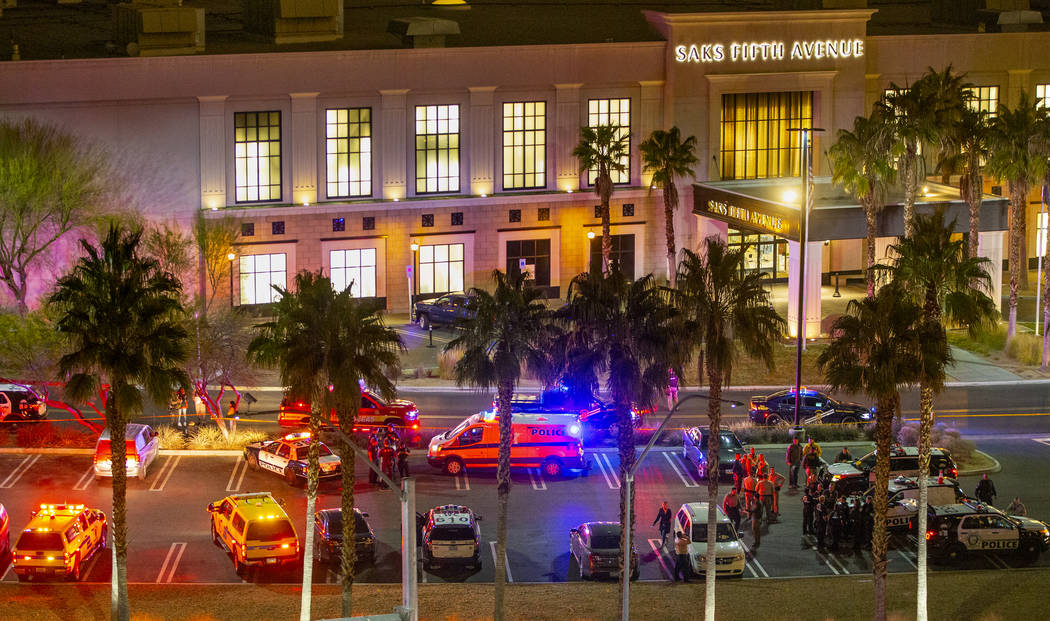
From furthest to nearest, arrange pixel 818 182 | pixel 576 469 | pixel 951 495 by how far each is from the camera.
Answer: pixel 818 182, pixel 576 469, pixel 951 495

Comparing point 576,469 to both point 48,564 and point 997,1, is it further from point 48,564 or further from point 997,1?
point 997,1

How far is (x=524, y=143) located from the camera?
7581 centimetres

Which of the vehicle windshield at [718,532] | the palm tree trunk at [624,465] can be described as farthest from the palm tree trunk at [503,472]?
the vehicle windshield at [718,532]

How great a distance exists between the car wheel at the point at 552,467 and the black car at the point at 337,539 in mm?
8456

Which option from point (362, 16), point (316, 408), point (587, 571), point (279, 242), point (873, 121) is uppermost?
point (362, 16)

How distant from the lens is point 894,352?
129 feet

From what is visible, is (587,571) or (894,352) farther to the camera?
(587,571)

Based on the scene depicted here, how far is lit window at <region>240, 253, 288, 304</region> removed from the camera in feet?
235

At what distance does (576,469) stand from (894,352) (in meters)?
15.4

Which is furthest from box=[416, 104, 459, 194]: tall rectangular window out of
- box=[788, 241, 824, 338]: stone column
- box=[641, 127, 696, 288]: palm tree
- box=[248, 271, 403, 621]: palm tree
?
box=[248, 271, 403, 621]: palm tree

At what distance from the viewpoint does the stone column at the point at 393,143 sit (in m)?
73.2

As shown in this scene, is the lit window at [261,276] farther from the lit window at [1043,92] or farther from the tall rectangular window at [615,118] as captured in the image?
the lit window at [1043,92]

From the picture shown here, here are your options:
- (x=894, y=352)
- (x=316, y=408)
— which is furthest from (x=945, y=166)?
(x=316, y=408)

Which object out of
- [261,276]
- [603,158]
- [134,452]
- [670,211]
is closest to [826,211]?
[670,211]
